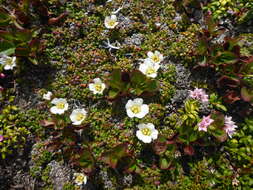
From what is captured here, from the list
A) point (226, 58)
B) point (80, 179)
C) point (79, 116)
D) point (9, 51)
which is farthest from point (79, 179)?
point (226, 58)

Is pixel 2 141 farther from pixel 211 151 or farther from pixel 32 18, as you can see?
pixel 211 151

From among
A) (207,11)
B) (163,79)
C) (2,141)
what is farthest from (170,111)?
(2,141)

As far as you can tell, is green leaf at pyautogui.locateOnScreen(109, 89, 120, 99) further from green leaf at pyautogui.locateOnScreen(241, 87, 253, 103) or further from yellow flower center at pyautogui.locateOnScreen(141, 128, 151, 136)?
green leaf at pyautogui.locateOnScreen(241, 87, 253, 103)

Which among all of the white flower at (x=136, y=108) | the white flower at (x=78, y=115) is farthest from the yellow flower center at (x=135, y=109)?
the white flower at (x=78, y=115)

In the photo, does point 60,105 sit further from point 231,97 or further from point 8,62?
point 231,97

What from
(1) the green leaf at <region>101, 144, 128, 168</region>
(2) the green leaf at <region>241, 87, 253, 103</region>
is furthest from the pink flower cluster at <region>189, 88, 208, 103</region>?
(1) the green leaf at <region>101, 144, 128, 168</region>

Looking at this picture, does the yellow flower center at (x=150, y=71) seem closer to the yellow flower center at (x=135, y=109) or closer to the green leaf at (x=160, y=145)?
the yellow flower center at (x=135, y=109)
